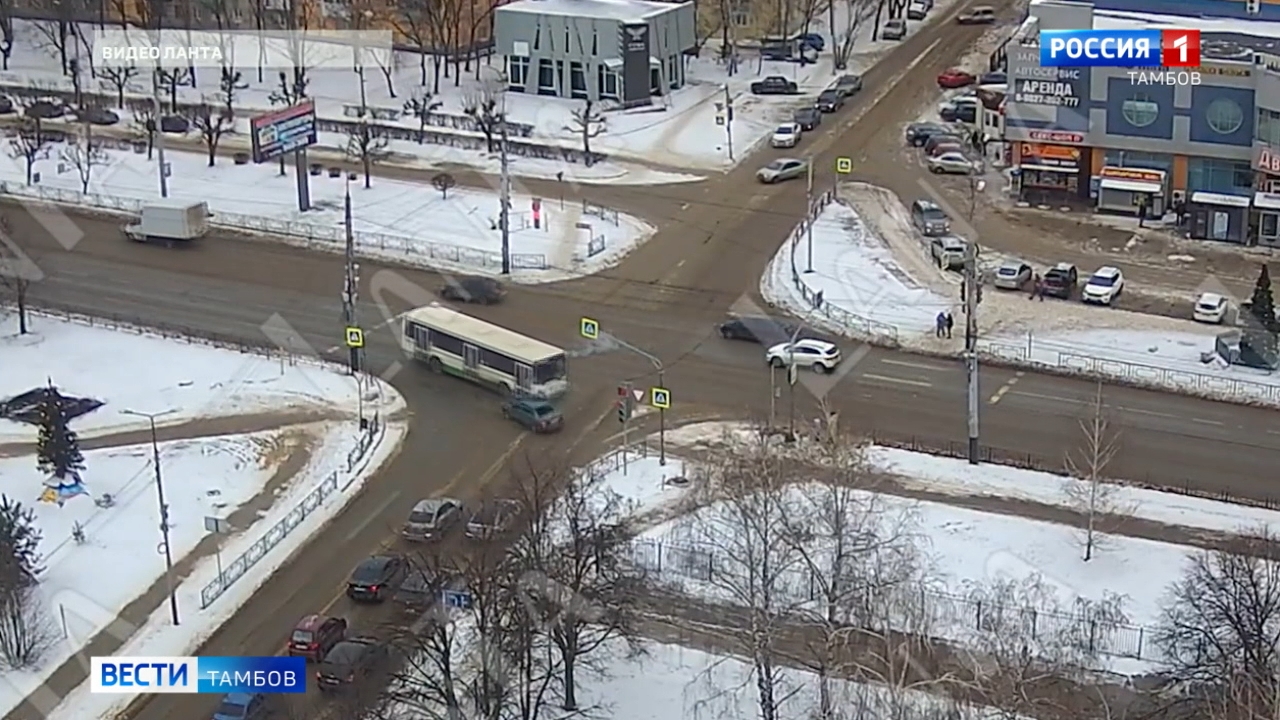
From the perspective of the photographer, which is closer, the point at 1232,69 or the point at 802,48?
the point at 1232,69

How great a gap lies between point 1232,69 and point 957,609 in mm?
31194

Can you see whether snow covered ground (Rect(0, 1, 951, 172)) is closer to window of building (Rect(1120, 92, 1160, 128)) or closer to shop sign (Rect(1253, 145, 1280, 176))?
window of building (Rect(1120, 92, 1160, 128))

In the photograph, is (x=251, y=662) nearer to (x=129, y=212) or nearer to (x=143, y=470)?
(x=143, y=470)

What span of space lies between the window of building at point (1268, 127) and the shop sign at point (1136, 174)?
337cm

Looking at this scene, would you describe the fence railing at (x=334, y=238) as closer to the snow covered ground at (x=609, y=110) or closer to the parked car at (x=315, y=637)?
the snow covered ground at (x=609, y=110)

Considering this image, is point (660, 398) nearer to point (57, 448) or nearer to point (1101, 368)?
point (1101, 368)

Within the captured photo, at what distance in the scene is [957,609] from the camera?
35.5 meters

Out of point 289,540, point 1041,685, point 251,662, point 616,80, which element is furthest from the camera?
point 616,80

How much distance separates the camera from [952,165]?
66.9 m

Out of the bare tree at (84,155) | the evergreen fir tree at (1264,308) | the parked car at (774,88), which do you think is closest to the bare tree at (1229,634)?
the evergreen fir tree at (1264,308)

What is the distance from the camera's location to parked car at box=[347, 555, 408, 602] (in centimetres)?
3716

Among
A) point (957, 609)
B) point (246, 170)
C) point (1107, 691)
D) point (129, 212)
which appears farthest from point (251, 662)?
point (246, 170)

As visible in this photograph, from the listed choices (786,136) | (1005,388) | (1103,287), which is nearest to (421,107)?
(786,136)

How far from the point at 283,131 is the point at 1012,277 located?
24740mm
